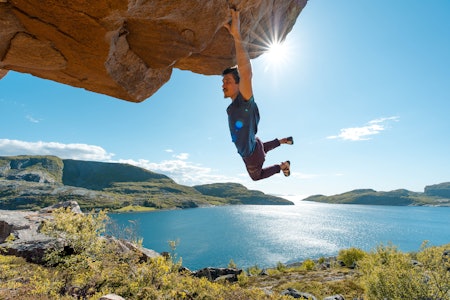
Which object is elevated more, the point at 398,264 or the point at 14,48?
the point at 14,48

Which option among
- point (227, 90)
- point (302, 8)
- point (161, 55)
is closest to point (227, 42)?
point (161, 55)

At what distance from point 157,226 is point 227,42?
4683 inches

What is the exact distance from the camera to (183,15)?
4922mm

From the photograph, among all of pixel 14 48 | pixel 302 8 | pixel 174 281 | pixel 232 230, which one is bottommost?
pixel 232 230

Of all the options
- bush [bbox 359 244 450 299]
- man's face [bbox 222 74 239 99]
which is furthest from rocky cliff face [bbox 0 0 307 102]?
bush [bbox 359 244 450 299]

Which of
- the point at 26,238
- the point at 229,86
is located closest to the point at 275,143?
the point at 229,86

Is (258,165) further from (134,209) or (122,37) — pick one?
(134,209)

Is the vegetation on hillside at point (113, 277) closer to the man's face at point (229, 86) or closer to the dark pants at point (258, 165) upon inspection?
the dark pants at point (258, 165)

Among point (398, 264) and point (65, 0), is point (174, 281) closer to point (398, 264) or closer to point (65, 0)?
point (65, 0)

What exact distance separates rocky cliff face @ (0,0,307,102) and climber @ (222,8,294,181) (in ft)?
2.96

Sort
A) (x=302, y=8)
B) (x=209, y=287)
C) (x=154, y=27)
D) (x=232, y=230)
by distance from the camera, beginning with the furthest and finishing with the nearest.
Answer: (x=232, y=230) → (x=209, y=287) → (x=302, y=8) → (x=154, y=27)

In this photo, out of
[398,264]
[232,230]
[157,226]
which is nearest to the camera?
[398,264]

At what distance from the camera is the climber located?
13.9 feet

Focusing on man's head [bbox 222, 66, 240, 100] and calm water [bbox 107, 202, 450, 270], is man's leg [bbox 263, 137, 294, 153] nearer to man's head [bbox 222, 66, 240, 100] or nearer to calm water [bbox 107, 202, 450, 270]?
man's head [bbox 222, 66, 240, 100]
